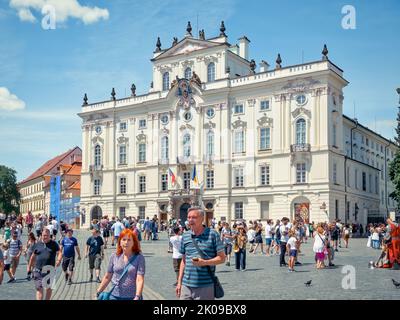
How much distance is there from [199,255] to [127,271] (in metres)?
0.91

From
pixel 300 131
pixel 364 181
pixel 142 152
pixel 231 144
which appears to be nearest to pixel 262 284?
pixel 300 131

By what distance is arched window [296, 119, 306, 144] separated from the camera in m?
54.5

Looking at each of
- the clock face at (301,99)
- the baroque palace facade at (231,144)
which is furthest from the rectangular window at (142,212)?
the clock face at (301,99)

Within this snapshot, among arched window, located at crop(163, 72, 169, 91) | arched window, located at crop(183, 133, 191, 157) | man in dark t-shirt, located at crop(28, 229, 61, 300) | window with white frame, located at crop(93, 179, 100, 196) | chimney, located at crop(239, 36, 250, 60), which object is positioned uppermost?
chimney, located at crop(239, 36, 250, 60)

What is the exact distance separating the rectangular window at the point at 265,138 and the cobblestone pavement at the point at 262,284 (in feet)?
103

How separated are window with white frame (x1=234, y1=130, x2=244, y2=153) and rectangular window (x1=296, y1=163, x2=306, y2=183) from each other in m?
6.53

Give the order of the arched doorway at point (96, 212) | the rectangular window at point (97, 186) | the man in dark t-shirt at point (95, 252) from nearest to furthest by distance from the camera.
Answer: the man in dark t-shirt at point (95, 252) < the arched doorway at point (96, 212) < the rectangular window at point (97, 186)

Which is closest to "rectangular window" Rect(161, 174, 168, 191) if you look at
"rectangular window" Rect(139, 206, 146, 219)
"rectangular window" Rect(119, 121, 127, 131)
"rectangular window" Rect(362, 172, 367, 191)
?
"rectangular window" Rect(139, 206, 146, 219)

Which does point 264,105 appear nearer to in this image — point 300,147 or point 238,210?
point 300,147

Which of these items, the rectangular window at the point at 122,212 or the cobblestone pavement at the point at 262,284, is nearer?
the cobblestone pavement at the point at 262,284

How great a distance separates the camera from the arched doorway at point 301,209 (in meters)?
52.9

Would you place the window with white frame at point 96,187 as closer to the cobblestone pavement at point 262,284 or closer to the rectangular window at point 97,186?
the rectangular window at point 97,186

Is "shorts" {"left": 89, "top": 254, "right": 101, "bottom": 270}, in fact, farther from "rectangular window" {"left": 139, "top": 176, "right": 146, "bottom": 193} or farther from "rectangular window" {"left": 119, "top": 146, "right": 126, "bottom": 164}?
"rectangular window" {"left": 119, "top": 146, "right": 126, "bottom": 164}
